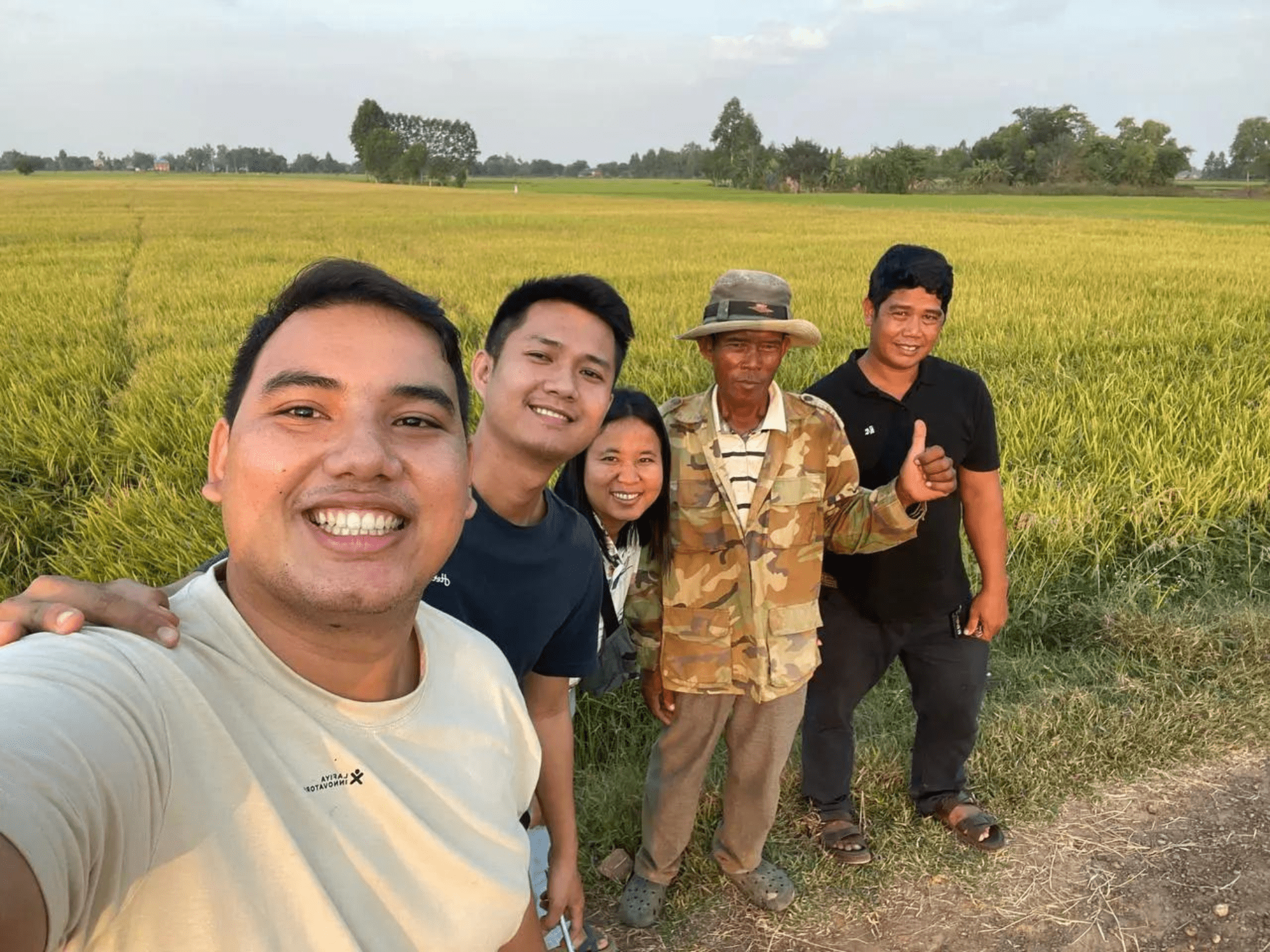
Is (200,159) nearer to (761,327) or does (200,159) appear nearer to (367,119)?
(367,119)

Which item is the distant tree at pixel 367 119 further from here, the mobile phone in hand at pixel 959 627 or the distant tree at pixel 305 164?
the mobile phone in hand at pixel 959 627

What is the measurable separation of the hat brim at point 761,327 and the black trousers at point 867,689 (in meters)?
0.81

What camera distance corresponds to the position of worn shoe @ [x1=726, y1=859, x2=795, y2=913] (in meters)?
2.14

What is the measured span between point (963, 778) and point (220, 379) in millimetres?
5145

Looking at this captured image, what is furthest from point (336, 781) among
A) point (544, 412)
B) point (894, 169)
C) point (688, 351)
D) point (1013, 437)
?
point (894, 169)

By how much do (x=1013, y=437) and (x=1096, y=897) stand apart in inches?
123

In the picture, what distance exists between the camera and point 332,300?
104 cm

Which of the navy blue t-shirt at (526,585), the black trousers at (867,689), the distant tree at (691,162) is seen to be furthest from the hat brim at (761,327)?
the distant tree at (691,162)

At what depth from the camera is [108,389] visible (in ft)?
18.6

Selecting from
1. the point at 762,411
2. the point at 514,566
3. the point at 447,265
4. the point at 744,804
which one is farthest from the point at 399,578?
the point at 447,265

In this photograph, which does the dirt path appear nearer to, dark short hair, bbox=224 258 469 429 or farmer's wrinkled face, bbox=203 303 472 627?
farmer's wrinkled face, bbox=203 303 472 627

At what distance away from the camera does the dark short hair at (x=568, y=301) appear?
174cm

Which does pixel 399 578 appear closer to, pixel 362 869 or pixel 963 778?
pixel 362 869

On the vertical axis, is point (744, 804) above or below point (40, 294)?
below
